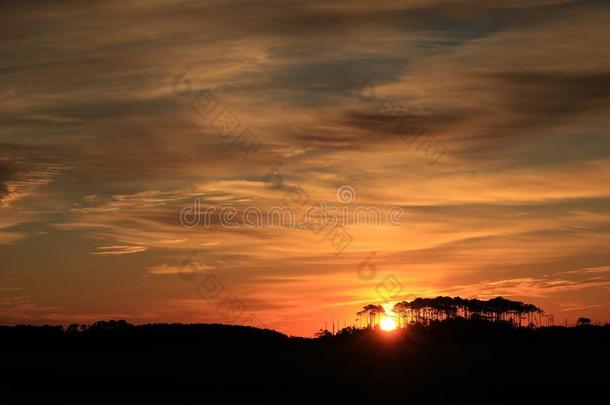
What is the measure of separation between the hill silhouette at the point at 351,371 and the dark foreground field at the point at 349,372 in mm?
70

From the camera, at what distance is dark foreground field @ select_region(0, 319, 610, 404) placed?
46.0 metres

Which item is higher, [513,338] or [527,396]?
[513,338]

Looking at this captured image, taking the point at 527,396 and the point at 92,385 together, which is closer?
the point at 527,396

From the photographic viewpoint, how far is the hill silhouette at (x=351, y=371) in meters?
46.4

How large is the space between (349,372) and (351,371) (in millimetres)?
620

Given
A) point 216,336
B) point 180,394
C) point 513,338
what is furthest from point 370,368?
point 216,336

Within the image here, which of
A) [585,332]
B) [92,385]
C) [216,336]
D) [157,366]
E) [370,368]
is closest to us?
[92,385]

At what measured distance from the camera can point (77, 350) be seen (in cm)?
9612

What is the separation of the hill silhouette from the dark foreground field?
0.23ft

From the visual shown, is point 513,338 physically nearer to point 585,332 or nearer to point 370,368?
point 585,332

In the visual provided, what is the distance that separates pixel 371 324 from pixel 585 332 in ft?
89.3

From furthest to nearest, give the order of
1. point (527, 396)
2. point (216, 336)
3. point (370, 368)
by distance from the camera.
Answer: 1. point (216, 336)
2. point (370, 368)
3. point (527, 396)

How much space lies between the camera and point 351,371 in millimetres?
56625

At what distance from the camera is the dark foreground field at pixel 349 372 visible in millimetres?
46000
